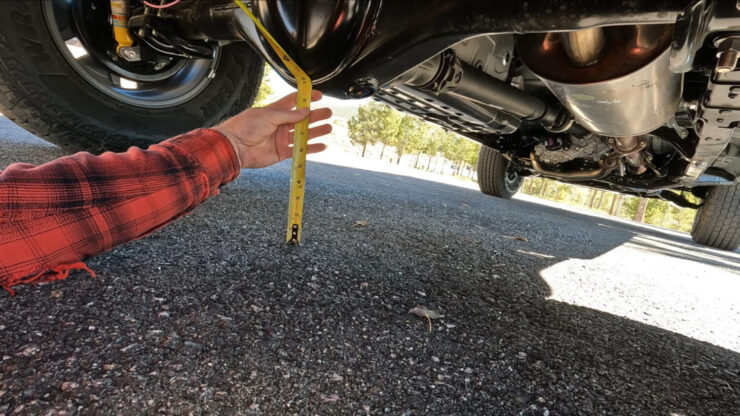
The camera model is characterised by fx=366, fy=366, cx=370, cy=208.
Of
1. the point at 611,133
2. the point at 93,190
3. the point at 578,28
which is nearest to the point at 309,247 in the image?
the point at 93,190

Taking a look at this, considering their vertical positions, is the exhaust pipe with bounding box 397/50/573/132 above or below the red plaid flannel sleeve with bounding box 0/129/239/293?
above

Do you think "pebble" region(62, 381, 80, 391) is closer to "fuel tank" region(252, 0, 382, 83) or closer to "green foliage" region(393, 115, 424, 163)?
"fuel tank" region(252, 0, 382, 83)

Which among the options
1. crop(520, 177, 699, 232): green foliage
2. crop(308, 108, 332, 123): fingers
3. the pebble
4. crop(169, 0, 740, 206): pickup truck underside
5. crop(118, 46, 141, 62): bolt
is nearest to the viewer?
the pebble

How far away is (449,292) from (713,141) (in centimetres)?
90

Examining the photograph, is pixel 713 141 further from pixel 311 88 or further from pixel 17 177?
pixel 17 177

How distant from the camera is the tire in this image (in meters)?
4.17

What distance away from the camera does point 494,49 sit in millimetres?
1274

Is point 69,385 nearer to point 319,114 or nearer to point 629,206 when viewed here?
point 319,114

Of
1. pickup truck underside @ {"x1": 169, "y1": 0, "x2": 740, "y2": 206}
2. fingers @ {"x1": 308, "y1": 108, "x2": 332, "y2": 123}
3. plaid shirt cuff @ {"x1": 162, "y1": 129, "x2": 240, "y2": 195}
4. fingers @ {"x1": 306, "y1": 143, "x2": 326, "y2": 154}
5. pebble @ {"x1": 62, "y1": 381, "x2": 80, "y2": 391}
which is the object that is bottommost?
pebble @ {"x1": 62, "y1": 381, "x2": 80, "y2": 391}

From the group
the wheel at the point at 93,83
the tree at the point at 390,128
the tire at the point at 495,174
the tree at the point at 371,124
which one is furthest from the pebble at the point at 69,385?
the tree at the point at 390,128

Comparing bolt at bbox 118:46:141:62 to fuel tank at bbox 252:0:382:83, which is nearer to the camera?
fuel tank at bbox 252:0:382:83

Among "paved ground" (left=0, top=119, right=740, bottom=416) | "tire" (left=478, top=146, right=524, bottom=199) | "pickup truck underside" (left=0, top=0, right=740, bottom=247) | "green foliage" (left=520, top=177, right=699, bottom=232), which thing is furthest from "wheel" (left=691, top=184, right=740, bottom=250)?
"green foliage" (left=520, top=177, right=699, bottom=232)

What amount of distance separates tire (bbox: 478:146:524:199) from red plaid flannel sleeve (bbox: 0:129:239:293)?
11.7ft

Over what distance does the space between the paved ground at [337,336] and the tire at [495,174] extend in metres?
2.85
